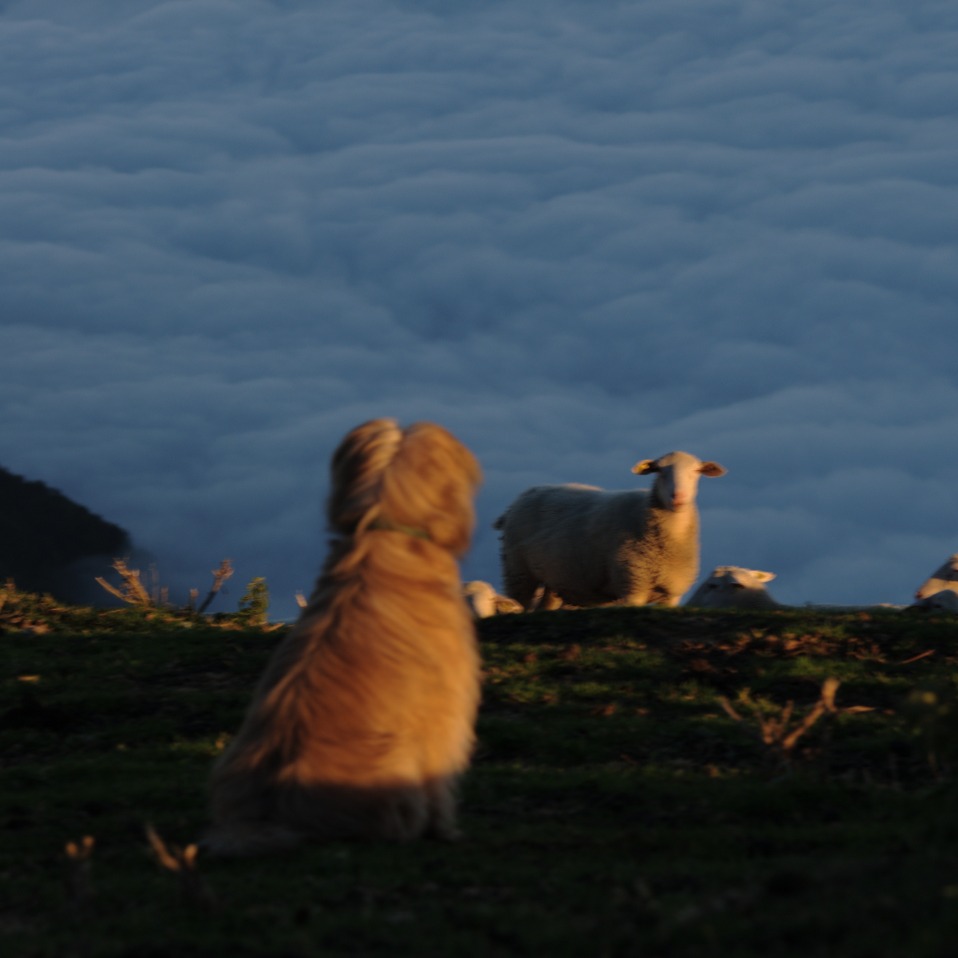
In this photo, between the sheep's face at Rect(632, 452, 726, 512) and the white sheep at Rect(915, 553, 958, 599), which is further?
the white sheep at Rect(915, 553, 958, 599)

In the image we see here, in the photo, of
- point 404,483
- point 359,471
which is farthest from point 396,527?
point 359,471

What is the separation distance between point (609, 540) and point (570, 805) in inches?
430

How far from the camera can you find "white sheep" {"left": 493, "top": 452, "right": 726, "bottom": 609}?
1889 cm

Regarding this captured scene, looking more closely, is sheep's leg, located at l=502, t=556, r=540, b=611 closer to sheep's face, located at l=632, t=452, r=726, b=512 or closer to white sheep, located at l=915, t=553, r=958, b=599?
sheep's face, located at l=632, t=452, r=726, b=512

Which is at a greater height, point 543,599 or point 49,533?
point 49,533

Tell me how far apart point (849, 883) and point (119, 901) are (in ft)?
10.9

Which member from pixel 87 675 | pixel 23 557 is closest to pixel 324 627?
pixel 87 675

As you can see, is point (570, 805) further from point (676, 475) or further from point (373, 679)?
point (676, 475)

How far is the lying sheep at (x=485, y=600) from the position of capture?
20.0 m

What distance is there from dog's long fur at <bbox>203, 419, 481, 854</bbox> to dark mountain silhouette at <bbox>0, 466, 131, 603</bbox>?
1737 inches

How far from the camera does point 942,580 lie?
23203mm

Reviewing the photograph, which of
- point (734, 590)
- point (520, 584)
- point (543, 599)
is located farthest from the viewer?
point (543, 599)

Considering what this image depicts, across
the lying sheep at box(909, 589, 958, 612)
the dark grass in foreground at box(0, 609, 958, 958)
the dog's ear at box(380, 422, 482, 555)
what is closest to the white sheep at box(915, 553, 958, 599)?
the lying sheep at box(909, 589, 958, 612)

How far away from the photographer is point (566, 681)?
40.5 ft
